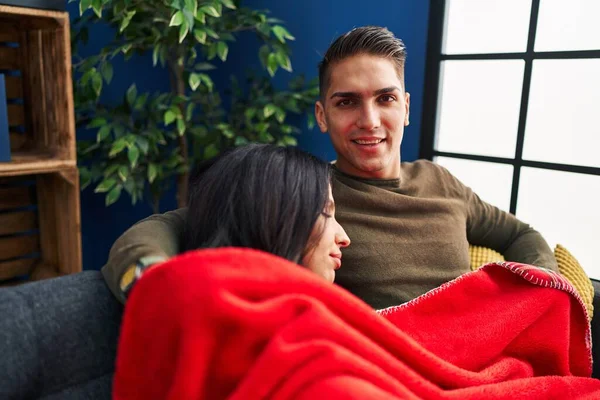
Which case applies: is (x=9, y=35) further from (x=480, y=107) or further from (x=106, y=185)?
(x=480, y=107)

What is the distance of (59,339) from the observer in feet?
2.56

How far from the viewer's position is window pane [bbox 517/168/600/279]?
1.83 metres

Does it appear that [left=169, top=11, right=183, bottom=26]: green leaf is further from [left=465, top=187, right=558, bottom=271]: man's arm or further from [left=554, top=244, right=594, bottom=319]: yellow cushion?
[left=554, top=244, right=594, bottom=319]: yellow cushion

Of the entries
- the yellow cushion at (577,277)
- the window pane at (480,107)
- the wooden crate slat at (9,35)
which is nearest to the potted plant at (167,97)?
the wooden crate slat at (9,35)

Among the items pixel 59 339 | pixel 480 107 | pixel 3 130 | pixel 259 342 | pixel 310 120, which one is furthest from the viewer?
pixel 310 120

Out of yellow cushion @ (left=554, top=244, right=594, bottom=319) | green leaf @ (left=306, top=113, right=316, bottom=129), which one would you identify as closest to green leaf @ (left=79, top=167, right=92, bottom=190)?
green leaf @ (left=306, top=113, right=316, bottom=129)

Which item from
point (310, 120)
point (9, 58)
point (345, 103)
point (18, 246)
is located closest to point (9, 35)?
point (9, 58)

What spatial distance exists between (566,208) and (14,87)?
204 cm

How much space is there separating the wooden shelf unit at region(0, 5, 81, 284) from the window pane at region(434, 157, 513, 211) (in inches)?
56.6

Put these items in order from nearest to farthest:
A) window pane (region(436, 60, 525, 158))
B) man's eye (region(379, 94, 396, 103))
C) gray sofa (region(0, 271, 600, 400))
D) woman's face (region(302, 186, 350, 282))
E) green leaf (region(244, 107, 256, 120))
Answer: gray sofa (region(0, 271, 600, 400)) < woman's face (region(302, 186, 350, 282)) < man's eye (region(379, 94, 396, 103)) < window pane (region(436, 60, 525, 158)) < green leaf (region(244, 107, 256, 120))

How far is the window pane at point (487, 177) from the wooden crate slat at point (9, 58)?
1639 millimetres

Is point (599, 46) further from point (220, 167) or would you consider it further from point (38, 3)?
point (38, 3)

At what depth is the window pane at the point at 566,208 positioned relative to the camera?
1.83 metres

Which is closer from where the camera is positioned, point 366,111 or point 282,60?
point 366,111
